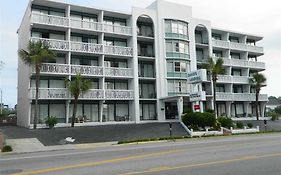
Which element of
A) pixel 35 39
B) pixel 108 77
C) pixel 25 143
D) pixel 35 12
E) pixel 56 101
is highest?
pixel 35 12

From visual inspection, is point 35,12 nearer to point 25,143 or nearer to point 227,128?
point 25,143

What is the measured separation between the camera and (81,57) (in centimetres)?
4178

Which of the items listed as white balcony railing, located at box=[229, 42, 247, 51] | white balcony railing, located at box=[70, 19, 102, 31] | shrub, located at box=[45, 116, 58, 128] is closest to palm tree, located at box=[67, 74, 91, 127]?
shrub, located at box=[45, 116, 58, 128]

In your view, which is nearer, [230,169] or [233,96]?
[230,169]

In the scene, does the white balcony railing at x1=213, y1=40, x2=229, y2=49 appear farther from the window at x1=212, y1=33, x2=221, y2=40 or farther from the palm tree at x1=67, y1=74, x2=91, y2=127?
the palm tree at x1=67, y1=74, x2=91, y2=127

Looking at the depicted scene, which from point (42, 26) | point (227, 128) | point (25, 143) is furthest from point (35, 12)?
point (227, 128)

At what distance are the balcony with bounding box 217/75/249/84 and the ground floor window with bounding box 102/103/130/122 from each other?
16.9 meters

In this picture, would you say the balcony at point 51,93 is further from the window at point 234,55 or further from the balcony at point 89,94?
the window at point 234,55

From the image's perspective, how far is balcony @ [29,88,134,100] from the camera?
3691cm

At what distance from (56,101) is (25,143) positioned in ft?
48.2

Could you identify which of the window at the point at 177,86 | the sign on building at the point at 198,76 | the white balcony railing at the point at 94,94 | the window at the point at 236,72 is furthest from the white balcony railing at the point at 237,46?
the white balcony railing at the point at 94,94

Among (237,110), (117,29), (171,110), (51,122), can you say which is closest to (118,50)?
(117,29)

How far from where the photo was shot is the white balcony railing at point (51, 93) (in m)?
36.6

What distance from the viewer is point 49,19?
38250 millimetres
